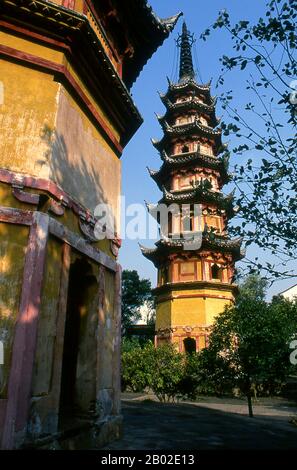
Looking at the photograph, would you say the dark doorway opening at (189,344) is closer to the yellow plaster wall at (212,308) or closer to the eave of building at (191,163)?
the yellow plaster wall at (212,308)

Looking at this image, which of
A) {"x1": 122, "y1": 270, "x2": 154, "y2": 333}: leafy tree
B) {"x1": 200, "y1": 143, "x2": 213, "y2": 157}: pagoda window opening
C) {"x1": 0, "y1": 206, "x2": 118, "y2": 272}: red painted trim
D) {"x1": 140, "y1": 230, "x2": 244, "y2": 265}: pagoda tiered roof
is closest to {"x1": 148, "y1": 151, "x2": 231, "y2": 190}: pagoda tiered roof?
{"x1": 200, "y1": 143, "x2": 213, "y2": 157}: pagoda window opening

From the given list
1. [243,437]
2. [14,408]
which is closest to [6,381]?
[14,408]

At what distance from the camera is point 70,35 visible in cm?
550

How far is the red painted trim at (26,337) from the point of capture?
3.88 meters

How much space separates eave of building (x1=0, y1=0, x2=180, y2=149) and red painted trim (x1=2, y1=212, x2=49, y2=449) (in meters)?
2.70

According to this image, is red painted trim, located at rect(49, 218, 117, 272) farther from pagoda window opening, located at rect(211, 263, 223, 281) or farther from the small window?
the small window

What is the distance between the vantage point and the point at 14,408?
3.89 metres

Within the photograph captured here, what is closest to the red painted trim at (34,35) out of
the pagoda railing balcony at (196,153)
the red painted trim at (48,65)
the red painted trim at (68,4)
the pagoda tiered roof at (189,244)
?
the red painted trim at (48,65)

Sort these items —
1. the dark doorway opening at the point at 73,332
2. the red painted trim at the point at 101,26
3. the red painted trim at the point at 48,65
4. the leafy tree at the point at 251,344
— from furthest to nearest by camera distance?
the leafy tree at the point at 251,344, the red painted trim at the point at 101,26, the dark doorway opening at the point at 73,332, the red painted trim at the point at 48,65

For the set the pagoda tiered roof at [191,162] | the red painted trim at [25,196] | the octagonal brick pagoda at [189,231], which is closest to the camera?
the red painted trim at [25,196]

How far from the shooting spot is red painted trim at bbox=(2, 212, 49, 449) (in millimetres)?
3877

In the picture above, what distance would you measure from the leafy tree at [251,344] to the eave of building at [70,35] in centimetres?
1003

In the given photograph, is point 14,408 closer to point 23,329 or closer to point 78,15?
point 23,329

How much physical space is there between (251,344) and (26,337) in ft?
35.7
